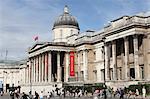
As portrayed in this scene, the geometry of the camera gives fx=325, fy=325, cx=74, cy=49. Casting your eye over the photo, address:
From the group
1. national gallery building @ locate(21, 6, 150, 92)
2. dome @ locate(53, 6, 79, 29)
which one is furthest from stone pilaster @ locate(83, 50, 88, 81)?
dome @ locate(53, 6, 79, 29)

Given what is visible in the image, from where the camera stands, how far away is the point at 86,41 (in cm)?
8131

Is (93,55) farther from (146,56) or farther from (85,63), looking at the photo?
(146,56)

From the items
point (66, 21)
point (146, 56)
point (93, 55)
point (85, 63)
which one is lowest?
point (85, 63)

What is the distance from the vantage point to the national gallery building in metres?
60.7

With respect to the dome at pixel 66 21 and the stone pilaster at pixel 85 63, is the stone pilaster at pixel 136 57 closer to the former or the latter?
the stone pilaster at pixel 85 63

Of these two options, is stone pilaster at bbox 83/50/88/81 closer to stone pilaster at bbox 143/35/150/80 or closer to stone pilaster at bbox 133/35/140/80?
stone pilaster at bbox 143/35/150/80

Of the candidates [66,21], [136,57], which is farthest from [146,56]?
[66,21]

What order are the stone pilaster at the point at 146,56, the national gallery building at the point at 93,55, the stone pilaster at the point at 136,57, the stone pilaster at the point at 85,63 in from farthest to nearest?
the stone pilaster at the point at 85,63 → the national gallery building at the point at 93,55 → the stone pilaster at the point at 146,56 → the stone pilaster at the point at 136,57

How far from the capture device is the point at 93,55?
82.0 meters

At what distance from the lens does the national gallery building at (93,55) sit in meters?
60.7

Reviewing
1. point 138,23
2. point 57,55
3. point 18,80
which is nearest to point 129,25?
A: point 138,23

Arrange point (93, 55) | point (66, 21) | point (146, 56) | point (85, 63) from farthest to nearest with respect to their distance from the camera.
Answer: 1. point (66, 21)
2. point (93, 55)
3. point (85, 63)
4. point (146, 56)

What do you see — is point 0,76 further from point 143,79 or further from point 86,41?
point 143,79

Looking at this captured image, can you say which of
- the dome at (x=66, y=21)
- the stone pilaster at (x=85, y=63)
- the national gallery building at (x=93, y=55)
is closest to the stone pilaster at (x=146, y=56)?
the national gallery building at (x=93, y=55)
